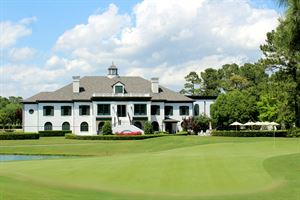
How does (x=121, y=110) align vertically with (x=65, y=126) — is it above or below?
above

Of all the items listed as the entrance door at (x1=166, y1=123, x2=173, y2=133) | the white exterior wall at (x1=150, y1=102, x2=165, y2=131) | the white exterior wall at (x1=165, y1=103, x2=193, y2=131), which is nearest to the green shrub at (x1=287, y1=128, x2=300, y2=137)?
→ the white exterior wall at (x1=165, y1=103, x2=193, y2=131)

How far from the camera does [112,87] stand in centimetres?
7675

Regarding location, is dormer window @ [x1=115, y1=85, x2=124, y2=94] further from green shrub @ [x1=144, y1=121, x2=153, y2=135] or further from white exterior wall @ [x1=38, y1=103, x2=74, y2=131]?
green shrub @ [x1=144, y1=121, x2=153, y2=135]

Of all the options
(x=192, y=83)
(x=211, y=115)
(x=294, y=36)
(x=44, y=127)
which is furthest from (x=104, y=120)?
(x=294, y=36)

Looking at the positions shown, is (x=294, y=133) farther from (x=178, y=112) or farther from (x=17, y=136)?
(x=17, y=136)

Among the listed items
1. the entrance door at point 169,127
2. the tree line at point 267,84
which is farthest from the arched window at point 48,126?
the tree line at point 267,84

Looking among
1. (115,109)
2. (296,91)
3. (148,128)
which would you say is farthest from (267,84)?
(115,109)

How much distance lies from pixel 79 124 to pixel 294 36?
5576 cm

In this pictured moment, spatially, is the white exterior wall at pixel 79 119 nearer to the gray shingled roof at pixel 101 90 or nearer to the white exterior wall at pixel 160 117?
the gray shingled roof at pixel 101 90

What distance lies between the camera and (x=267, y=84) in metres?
58.3

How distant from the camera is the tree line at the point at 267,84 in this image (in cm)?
2445

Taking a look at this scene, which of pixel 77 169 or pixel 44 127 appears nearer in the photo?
pixel 77 169

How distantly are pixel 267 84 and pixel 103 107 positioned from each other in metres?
27.4

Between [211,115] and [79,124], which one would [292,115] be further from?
[79,124]
